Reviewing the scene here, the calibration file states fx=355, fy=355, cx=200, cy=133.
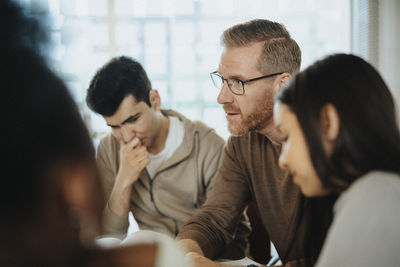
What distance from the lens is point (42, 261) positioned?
438 mm

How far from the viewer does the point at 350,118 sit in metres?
0.78

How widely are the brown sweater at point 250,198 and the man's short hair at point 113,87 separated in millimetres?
641

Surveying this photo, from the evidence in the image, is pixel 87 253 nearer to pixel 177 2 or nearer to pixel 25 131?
pixel 25 131

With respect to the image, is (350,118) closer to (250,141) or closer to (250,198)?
(250,141)

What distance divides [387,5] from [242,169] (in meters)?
2.62

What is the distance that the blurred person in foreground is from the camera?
1.40ft

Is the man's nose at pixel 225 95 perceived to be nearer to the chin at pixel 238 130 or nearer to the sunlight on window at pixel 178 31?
the chin at pixel 238 130

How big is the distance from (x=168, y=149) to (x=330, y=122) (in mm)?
1303

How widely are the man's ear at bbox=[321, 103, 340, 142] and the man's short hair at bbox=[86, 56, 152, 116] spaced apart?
1.29 m

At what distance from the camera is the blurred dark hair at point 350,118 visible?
78 centimetres

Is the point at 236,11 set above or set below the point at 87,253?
above

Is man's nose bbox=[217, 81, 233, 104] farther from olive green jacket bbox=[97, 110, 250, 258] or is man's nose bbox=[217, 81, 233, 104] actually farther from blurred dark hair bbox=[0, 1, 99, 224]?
blurred dark hair bbox=[0, 1, 99, 224]

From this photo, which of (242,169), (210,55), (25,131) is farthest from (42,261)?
(210,55)

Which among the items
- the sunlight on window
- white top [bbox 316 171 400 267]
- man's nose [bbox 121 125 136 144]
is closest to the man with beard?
man's nose [bbox 121 125 136 144]
